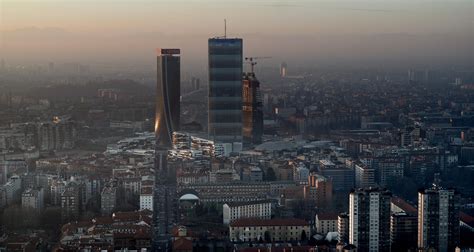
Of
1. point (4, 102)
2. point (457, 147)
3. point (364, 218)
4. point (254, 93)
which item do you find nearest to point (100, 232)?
point (364, 218)

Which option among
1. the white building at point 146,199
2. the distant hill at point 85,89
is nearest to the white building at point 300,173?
the white building at point 146,199

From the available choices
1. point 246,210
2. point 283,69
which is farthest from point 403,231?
point 283,69

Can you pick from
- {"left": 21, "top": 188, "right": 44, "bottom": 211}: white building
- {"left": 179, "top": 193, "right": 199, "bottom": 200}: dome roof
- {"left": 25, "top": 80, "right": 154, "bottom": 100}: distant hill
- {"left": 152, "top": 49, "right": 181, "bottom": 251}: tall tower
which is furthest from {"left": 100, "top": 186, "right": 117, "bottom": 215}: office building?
{"left": 25, "top": 80, "right": 154, "bottom": 100}: distant hill

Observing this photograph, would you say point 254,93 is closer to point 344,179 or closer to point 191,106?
point 191,106

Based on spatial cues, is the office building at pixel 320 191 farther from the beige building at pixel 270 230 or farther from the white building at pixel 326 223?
the beige building at pixel 270 230

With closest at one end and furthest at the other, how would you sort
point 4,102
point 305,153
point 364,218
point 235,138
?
point 364,218
point 4,102
point 305,153
point 235,138

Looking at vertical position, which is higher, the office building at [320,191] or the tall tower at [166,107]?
the tall tower at [166,107]

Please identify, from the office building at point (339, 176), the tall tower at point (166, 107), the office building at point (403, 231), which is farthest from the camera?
the tall tower at point (166, 107)

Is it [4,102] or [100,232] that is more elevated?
[4,102]
